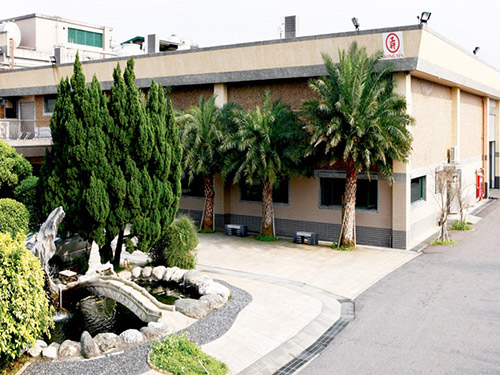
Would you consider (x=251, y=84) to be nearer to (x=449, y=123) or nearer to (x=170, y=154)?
(x=170, y=154)

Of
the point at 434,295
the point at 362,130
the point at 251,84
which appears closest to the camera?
the point at 434,295

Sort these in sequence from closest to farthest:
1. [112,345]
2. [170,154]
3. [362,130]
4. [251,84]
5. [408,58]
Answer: [112,345], [170,154], [362,130], [408,58], [251,84]

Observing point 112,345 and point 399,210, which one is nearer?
point 112,345

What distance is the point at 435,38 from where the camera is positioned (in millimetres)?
20375

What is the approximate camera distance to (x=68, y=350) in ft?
32.6

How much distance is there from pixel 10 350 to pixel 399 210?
14211 millimetres

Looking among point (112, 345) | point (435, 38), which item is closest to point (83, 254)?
point (112, 345)

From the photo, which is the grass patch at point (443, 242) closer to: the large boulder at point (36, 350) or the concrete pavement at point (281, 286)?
the concrete pavement at point (281, 286)

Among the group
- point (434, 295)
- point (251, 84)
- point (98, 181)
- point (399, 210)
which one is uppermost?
point (251, 84)

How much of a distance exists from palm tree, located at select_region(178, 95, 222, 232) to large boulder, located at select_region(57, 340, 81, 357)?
11.0 meters

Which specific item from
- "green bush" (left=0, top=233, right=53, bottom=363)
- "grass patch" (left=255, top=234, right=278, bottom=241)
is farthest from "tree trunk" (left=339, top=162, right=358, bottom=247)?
"green bush" (left=0, top=233, right=53, bottom=363)

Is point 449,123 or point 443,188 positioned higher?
point 449,123

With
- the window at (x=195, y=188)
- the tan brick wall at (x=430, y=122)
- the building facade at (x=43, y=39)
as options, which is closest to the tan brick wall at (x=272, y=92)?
the window at (x=195, y=188)

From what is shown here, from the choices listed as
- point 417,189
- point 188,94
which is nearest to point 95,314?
point 188,94
